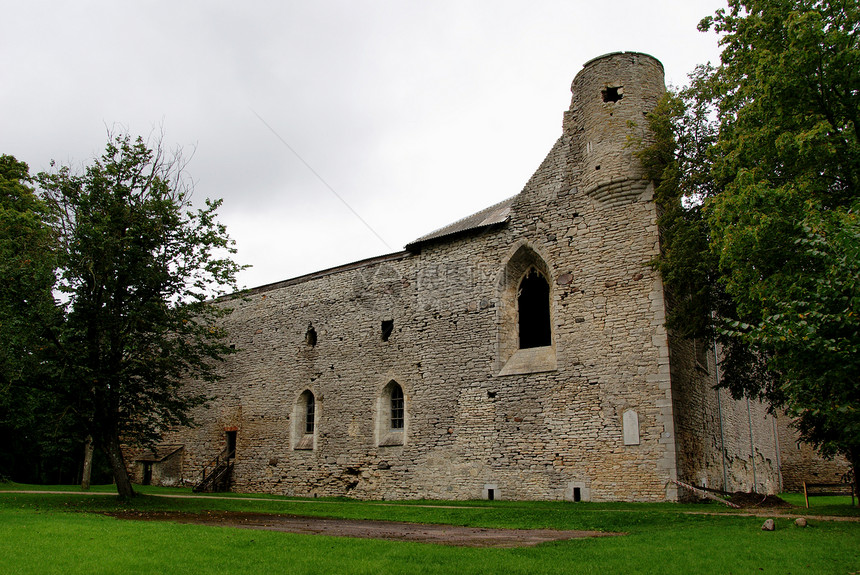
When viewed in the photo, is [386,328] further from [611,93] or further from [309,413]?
[611,93]

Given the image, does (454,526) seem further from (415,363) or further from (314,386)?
(314,386)

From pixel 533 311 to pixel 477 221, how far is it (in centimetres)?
343

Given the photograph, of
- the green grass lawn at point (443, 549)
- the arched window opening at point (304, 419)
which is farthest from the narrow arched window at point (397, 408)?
the green grass lawn at point (443, 549)

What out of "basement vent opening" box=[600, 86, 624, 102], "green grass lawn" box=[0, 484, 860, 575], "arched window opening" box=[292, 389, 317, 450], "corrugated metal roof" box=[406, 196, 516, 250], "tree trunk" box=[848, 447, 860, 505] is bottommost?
"green grass lawn" box=[0, 484, 860, 575]

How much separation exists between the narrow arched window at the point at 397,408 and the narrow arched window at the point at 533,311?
4.37 m

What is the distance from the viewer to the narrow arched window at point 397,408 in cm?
1970

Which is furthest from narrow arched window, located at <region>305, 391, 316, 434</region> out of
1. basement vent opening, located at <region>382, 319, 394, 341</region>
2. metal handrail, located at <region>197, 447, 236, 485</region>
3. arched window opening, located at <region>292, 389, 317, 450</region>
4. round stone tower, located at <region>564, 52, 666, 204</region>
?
round stone tower, located at <region>564, 52, 666, 204</region>

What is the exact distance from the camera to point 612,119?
1684 centimetres

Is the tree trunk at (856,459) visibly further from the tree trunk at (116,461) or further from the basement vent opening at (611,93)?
the tree trunk at (116,461)

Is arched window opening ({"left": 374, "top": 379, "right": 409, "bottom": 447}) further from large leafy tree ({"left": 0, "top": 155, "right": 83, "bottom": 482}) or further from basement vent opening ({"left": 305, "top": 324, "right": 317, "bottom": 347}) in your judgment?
large leafy tree ({"left": 0, "top": 155, "right": 83, "bottom": 482})

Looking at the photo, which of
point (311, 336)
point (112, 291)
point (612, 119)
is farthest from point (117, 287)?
point (612, 119)

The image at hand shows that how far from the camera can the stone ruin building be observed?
49.8ft

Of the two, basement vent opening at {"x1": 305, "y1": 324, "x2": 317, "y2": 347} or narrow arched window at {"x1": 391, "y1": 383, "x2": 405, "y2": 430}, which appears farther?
basement vent opening at {"x1": 305, "y1": 324, "x2": 317, "y2": 347}

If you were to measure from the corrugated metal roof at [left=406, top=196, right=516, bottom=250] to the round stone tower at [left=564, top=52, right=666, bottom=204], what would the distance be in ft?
8.61
